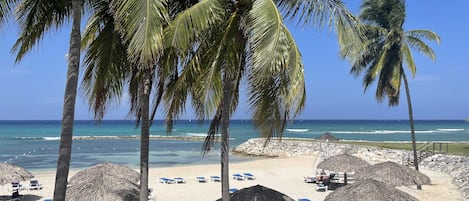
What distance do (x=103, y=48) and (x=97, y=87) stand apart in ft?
2.22

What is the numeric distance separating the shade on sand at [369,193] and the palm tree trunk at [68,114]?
23.2ft

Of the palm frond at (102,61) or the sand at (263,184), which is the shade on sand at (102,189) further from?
the sand at (263,184)

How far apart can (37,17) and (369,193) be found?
760cm

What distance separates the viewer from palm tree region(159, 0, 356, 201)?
5.71 m

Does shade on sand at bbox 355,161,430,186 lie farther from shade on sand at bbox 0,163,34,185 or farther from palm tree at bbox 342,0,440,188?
shade on sand at bbox 0,163,34,185

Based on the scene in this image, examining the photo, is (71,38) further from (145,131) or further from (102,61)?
(145,131)

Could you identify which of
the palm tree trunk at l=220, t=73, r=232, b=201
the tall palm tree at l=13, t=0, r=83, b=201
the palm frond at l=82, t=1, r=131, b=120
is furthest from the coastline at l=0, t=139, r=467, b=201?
the tall palm tree at l=13, t=0, r=83, b=201

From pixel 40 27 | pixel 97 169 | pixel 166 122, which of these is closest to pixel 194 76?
pixel 166 122

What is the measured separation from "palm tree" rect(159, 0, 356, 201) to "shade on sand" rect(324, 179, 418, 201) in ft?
13.8

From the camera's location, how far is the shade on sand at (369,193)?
9.91m

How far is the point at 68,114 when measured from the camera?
5.00 m

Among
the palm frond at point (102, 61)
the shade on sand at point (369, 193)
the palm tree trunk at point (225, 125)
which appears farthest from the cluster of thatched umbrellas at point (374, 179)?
the palm frond at point (102, 61)

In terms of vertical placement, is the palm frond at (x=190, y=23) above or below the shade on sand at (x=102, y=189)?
above

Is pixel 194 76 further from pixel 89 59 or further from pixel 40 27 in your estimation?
pixel 40 27
